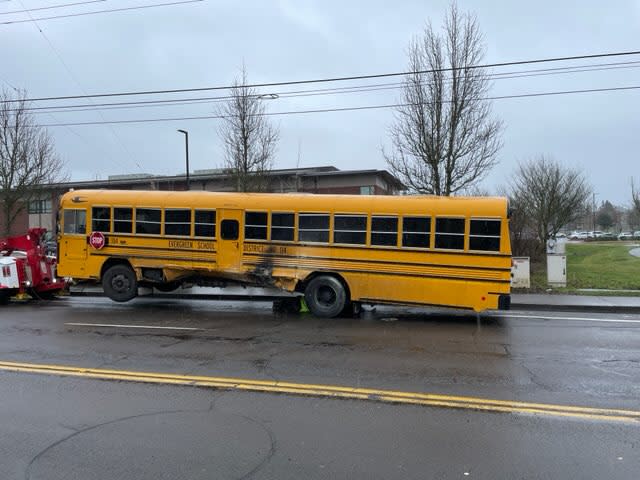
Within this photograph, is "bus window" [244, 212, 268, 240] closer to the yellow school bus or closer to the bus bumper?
the yellow school bus

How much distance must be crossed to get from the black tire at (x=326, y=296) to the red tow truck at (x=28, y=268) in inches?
336

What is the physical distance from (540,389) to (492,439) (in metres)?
1.79

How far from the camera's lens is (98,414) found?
17.1 feet

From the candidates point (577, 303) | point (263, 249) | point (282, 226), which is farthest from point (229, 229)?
point (577, 303)

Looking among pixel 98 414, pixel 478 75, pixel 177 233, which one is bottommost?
pixel 98 414

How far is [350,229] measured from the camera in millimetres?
11680

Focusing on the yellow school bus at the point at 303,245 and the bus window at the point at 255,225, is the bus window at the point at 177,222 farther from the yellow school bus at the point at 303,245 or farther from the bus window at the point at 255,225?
the bus window at the point at 255,225

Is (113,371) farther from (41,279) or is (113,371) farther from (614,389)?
(41,279)

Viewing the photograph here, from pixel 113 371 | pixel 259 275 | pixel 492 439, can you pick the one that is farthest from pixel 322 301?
pixel 492 439

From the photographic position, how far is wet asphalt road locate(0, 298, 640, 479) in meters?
4.08

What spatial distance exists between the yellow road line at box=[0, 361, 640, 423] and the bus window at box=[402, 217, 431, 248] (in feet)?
18.7

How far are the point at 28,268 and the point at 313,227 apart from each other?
29.1 ft

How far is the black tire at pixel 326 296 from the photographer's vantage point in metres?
11.6

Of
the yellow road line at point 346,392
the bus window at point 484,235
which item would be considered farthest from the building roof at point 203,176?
the yellow road line at point 346,392
